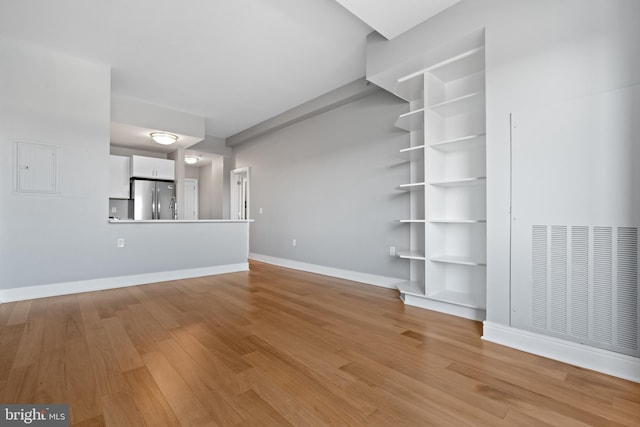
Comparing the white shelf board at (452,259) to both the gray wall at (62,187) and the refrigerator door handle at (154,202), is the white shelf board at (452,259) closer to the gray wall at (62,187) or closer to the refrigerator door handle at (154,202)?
the gray wall at (62,187)

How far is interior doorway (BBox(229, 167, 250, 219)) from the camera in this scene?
289 inches

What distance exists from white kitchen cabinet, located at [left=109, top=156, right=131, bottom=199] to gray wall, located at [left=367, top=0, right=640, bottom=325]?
20.8 ft

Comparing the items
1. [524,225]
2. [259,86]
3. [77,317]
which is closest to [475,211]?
[524,225]

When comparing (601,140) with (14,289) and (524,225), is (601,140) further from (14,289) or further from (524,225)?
(14,289)

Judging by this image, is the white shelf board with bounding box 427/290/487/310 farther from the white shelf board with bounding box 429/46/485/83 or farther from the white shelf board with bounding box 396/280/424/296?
the white shelf board with bounding box 429/46/485/83

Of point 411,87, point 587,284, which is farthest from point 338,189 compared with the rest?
point 587,284

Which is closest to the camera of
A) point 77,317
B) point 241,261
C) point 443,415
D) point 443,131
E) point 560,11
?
point 443,415

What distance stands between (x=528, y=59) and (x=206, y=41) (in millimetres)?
3083

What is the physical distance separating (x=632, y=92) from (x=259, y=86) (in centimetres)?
399

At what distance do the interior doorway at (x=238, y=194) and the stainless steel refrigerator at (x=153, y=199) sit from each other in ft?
4.46

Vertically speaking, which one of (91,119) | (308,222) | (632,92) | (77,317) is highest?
(91,119)

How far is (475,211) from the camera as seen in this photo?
9.70 feet

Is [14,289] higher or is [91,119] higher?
[91,119]

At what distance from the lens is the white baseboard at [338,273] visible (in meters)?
3.92
